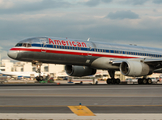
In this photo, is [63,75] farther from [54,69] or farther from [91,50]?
[91,50]

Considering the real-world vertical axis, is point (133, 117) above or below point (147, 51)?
below

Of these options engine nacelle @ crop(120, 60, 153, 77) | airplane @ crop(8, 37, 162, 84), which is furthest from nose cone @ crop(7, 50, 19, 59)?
engine nacelle @ crop(120, 60, 153, 77)

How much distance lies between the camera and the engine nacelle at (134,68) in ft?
108

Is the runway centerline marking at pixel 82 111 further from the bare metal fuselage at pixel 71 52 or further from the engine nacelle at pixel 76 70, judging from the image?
the engine nacelle at pixel 76 70

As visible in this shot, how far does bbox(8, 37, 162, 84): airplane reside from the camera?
3056cm

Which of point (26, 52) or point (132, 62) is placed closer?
point (26, 52)

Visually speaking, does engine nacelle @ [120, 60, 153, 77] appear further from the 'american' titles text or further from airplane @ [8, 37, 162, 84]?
the 'american' titles text

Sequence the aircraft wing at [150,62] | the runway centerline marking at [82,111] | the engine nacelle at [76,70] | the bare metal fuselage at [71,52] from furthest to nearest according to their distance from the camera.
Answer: the engine nacelle at [76,70]
the aircraft wing at [150,62]
the bare metal fuselage at [71,52]
the runway centerline marking at [82,111]

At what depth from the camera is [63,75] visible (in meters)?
146

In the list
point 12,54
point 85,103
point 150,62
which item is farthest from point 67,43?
point 85,103

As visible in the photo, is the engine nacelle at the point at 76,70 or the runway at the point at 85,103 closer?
the runway at the point at 85,103

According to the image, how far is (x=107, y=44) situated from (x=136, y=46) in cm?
600

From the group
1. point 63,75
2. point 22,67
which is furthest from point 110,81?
point 22,67

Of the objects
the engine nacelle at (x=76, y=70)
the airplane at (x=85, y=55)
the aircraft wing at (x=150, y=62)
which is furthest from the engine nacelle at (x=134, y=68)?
the engine nacelle at (x=76, y=70)
